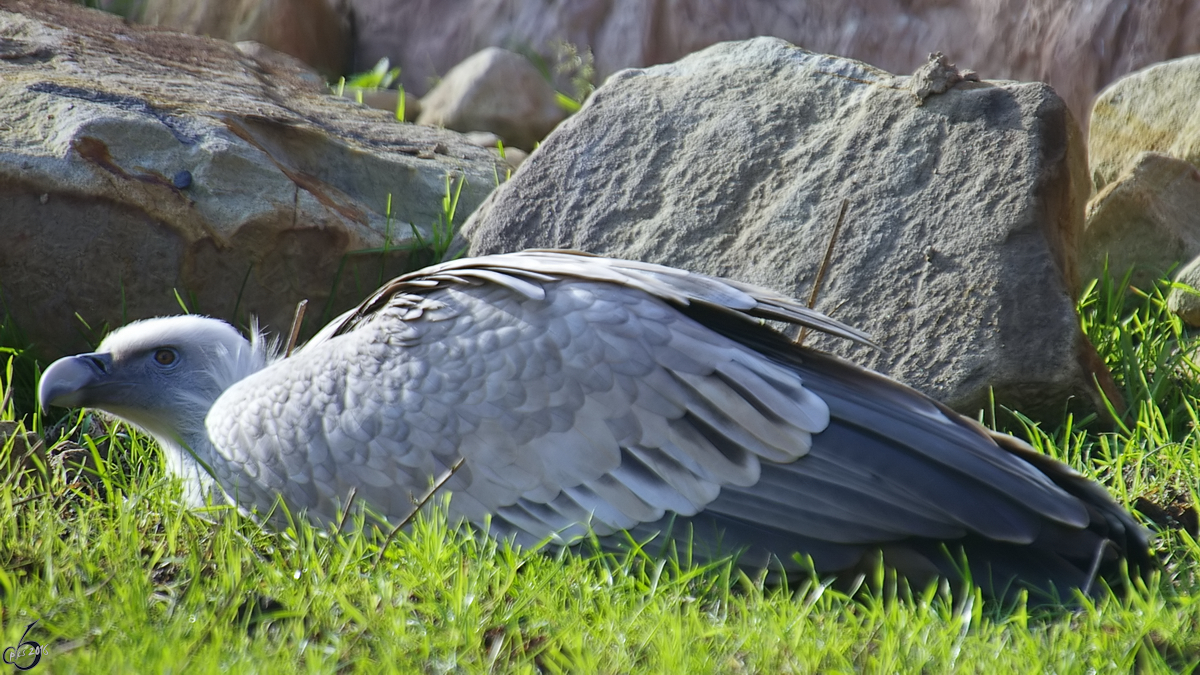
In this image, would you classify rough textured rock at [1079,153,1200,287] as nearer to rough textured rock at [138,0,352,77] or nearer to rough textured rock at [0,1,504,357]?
rough textured rock at [0,1,504,357]

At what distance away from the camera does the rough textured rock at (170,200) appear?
155 inches

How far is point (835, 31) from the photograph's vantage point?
731 centimetres

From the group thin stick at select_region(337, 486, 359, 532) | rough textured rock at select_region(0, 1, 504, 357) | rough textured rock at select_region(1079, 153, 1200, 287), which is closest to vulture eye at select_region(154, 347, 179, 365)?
rough textured rock at select_region(0, 1, 504, 357)

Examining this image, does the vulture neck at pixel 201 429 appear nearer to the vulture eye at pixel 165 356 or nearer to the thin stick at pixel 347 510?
the vulture eye at pixel 165 356

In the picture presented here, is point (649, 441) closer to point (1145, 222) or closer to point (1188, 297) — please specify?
point (1188, 297)

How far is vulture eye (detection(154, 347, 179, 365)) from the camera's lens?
3395mm

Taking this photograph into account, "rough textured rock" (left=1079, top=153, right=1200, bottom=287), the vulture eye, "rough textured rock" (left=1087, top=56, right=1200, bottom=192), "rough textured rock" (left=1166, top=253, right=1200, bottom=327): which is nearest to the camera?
the vulture eye

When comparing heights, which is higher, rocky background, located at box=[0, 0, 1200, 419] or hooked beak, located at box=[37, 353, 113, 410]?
rocky background, located at box=[0, 0, 1200, 419]

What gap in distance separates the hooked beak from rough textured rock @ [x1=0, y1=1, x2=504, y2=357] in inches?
30.6

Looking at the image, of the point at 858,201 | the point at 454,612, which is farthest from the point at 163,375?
the point at 858,201

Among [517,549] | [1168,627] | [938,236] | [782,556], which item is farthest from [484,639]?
[938,236]

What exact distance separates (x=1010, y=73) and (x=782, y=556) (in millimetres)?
4879

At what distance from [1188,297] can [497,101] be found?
4599 mm

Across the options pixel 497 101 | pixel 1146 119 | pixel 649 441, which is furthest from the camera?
pixel 497 101
